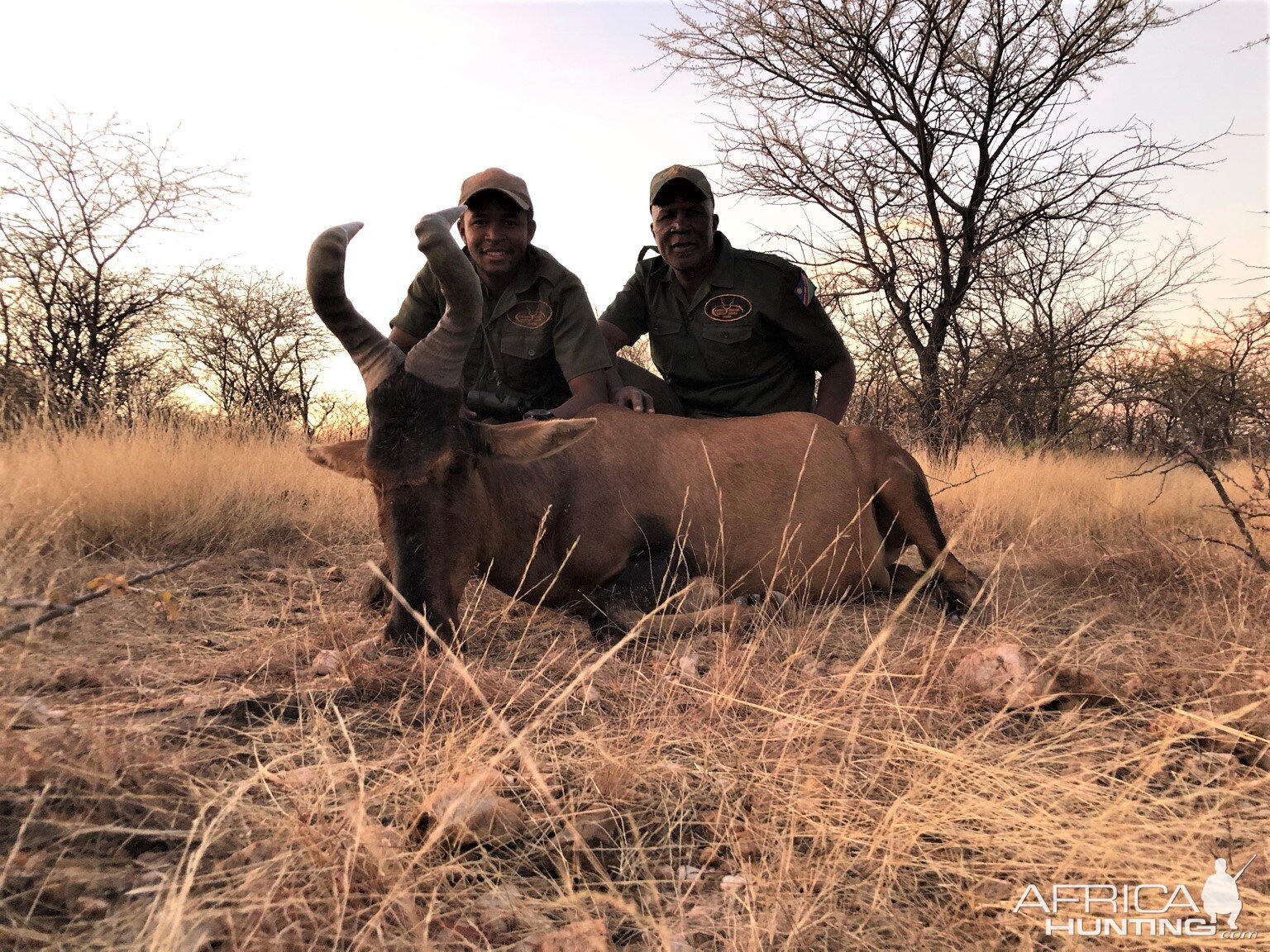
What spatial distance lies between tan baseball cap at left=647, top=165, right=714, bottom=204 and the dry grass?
3.54 metres

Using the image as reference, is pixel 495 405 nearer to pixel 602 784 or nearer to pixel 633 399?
pixel 633 399

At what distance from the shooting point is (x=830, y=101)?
44.2ft

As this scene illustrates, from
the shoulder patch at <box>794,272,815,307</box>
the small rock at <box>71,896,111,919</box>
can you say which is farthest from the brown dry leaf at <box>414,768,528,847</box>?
the shoulder patch at <box>794,272,815,307</box>

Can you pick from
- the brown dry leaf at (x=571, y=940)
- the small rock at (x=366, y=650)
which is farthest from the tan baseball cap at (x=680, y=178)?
the brown dry leaf at (x=571, y=940)

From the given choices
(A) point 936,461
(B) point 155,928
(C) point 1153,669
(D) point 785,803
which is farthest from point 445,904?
(A) point 936,461

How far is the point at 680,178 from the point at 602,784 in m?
4.85

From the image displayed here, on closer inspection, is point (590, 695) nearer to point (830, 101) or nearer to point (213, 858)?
point (213, 858)

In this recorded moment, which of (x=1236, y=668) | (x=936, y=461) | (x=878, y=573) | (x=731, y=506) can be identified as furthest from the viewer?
(x=936, y=461)

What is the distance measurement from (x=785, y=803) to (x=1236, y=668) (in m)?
2.21

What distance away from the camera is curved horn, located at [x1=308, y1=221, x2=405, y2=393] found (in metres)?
3.70

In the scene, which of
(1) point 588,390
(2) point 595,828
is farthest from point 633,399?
(2) point 595,828

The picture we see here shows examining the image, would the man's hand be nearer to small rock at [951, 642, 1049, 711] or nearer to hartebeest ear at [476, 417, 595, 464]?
hartebeest ear at [476, 417, 595, 464]

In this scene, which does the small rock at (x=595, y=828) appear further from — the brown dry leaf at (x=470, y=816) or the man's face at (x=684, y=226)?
the man's face at (x=684, y=226)

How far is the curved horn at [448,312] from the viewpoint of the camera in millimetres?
3643
